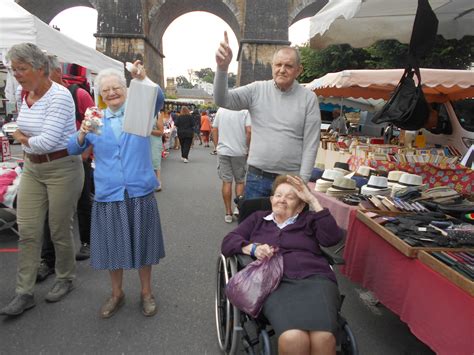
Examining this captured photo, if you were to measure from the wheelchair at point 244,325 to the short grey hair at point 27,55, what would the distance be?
1.72 m

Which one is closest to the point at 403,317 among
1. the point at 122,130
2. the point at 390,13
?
the point at 122,130

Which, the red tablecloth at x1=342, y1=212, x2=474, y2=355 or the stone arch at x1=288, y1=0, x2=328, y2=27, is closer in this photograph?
the red tablecloth at x1=342, y1=212, x2=474, y2=355

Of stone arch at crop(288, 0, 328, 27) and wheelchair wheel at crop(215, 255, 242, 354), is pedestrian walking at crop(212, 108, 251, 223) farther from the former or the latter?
stone arch at crop(288, 0, 328, 27)

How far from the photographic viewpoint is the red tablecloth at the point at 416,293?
162cm

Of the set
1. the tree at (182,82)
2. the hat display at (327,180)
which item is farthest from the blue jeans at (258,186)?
the tree at (182,82)

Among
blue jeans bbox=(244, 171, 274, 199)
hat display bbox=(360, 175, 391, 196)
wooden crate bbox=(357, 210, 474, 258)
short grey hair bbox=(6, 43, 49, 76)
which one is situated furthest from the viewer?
hat display bbox=(360, 175, 391, 196)

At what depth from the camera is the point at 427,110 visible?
3.26 metres

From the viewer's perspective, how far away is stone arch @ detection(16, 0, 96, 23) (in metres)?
22.2

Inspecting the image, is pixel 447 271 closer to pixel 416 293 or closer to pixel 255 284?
pixel 416 293

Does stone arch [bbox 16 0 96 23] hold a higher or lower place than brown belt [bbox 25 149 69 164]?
higher

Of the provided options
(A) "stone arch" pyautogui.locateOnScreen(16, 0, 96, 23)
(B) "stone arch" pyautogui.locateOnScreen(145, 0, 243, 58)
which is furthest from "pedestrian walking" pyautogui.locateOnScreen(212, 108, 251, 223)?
(A) "stone arch" pyautogui.locateOnScreen(16, 0, 96, 23)

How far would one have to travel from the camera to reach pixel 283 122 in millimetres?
2611

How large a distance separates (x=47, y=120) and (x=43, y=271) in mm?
1528

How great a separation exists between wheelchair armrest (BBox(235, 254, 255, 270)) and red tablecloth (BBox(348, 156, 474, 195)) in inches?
118
